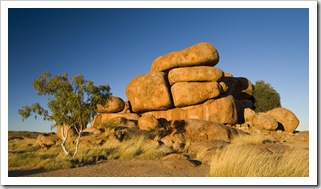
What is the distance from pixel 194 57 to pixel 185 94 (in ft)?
12.1

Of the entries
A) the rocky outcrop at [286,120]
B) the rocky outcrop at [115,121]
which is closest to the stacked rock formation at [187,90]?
the rocky outcrop at [115,121]

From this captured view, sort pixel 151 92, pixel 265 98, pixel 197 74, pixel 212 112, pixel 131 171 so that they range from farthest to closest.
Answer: pixel 265 98, pixel 151 92, pixel 197 74, pixel 212 112, pixel 131 171

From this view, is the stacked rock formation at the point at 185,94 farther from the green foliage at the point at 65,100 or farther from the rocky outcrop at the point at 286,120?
the green foliage at the point at 65,100

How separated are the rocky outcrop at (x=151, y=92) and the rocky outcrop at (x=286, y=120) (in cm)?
1073

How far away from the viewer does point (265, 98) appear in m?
33.0

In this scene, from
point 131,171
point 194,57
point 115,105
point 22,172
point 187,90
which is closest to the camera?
point 131,171

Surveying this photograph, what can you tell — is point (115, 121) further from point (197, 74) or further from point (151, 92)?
point (197, 74)

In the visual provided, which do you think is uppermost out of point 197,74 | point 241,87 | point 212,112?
point 197,74

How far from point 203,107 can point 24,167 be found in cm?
1734

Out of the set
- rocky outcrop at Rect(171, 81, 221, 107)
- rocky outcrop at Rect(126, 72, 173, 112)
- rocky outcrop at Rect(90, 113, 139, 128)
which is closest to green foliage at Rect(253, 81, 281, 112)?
rocky outcrop at Rect(171, 81, 221, 107)

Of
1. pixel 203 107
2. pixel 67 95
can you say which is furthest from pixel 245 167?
pixel 203 107

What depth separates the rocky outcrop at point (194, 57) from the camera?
27078 millimetres

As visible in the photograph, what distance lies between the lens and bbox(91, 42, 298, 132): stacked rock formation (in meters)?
26.0

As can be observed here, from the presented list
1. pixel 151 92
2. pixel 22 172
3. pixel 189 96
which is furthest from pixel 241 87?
pixel 22 172
